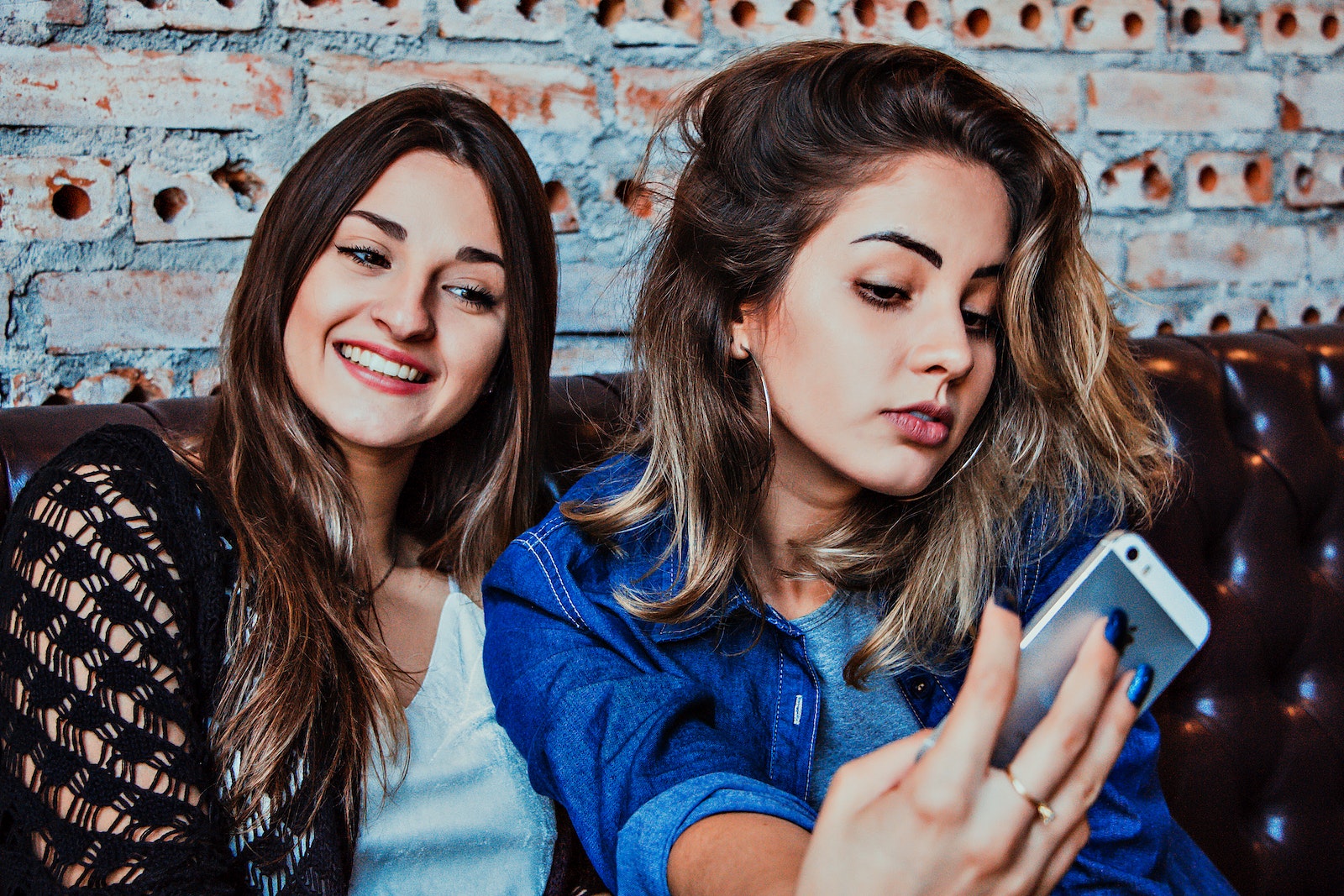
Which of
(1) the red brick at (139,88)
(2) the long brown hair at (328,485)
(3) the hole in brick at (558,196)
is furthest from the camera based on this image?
(3) the hole in brick at (558,196)

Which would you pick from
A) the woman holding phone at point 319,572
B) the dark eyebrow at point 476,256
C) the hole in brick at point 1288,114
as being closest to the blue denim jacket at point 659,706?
the woman holding phone at point 319,572

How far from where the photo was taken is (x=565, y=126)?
1.40m

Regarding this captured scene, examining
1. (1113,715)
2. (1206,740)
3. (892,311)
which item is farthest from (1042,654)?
(1206,740)

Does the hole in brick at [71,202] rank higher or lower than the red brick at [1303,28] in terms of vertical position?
lower

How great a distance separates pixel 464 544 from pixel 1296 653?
3.54 feet

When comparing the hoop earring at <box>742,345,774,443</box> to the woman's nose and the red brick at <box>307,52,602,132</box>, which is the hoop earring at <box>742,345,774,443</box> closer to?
the woman's nose

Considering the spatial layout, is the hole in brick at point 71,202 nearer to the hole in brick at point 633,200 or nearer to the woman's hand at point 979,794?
the hole in brick at point 633,200

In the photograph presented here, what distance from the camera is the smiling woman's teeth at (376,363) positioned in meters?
1.04

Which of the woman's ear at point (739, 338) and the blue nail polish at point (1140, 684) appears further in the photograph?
the woman's ear at point (739, 338)

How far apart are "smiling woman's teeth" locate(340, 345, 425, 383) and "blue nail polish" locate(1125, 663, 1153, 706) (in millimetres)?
736

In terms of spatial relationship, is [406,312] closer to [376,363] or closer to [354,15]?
[376,363]

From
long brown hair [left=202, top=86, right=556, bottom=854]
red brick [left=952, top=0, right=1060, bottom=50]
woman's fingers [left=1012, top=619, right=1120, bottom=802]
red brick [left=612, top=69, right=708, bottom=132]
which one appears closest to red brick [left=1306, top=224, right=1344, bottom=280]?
red brick [left=952, top=0, right=1060, bottom=50]

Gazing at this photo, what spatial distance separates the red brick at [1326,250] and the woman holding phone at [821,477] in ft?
2.98

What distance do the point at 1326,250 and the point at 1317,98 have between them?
259mm
